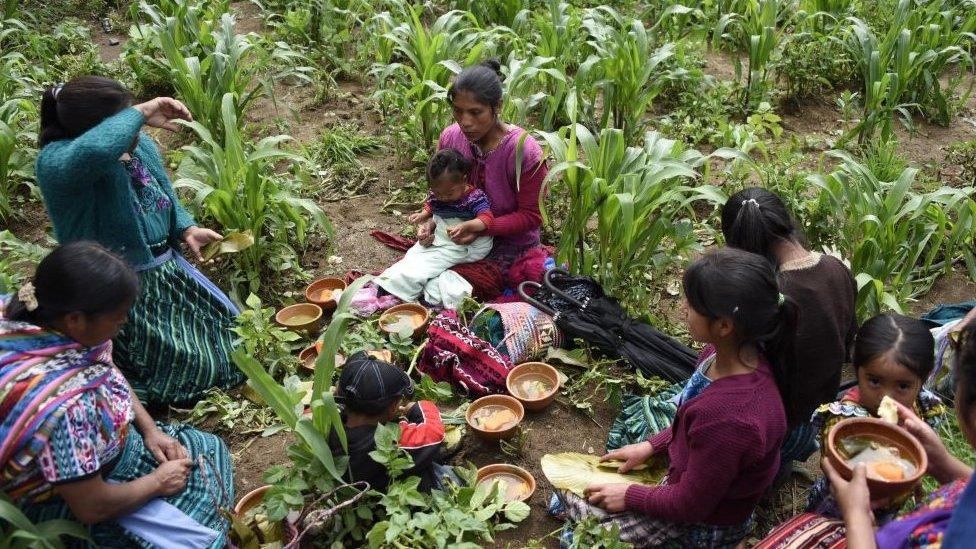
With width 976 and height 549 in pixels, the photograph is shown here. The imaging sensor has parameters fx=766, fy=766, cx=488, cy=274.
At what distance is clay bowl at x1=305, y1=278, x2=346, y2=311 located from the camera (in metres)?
3.58

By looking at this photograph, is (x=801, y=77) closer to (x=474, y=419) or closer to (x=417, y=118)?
(x=417, y=118)

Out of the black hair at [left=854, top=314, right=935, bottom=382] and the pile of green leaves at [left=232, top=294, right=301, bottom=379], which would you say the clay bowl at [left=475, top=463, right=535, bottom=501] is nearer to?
the pile of green leaves at [left=232, top=294, right=301, bottom=379]

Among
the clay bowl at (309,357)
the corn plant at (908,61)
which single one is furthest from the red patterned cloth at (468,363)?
the corn plant at (908,61)

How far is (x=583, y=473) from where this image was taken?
2.56 metres

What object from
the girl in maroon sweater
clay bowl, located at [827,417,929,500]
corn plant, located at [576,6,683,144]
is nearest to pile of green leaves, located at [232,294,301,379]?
the girl in maroon sweater

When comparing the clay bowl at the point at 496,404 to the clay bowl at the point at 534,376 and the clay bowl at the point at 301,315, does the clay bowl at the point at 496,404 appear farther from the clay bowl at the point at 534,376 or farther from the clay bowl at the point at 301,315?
the clay bowl at the point at 301,315

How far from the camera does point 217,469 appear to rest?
258 cm

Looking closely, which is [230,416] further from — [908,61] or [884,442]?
[908,61]

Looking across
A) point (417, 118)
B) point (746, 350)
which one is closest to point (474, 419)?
point (746, 350)

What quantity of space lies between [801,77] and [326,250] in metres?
3.41

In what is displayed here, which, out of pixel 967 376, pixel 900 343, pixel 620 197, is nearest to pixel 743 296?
pixel 967 376

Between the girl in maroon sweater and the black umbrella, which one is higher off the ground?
the girl in maroon sweater

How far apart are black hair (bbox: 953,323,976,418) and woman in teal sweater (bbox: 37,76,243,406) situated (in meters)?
2.49

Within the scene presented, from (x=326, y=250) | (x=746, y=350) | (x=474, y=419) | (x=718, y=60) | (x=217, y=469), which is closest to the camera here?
(x=746, y=350)
